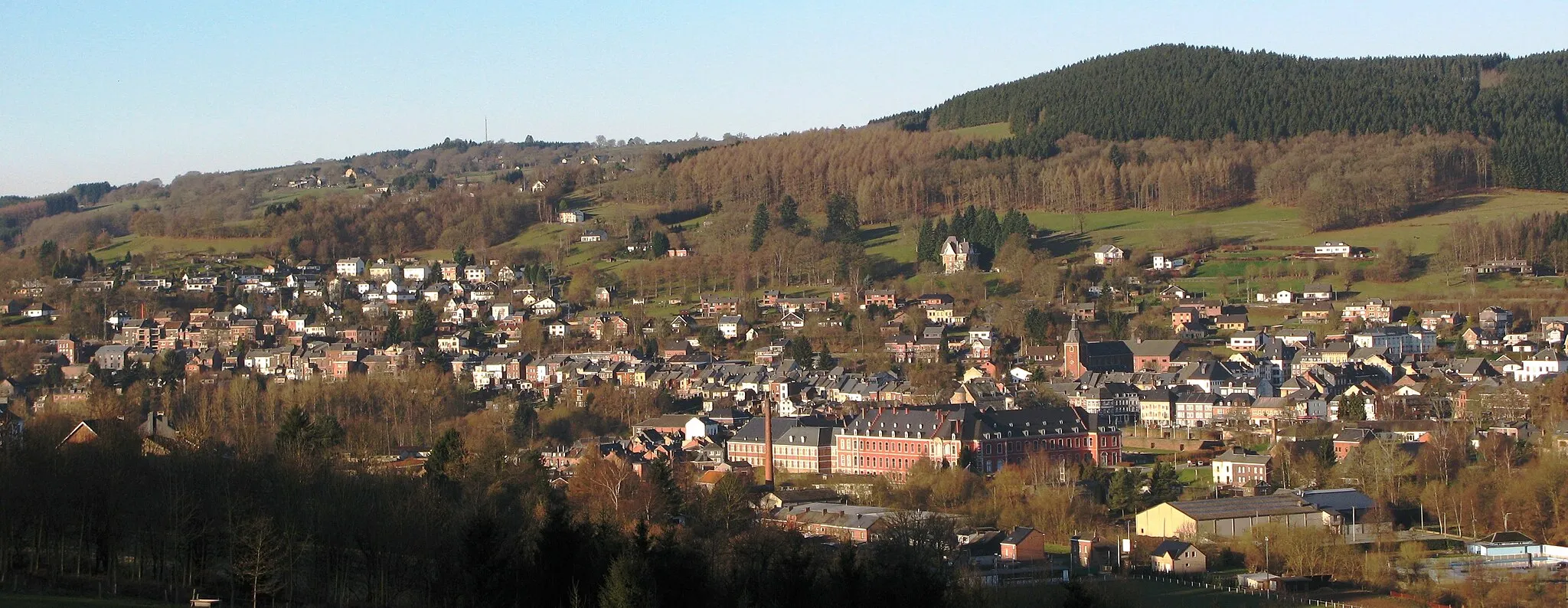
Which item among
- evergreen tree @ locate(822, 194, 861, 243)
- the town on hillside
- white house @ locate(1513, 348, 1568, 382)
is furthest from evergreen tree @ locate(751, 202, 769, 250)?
white house @ locate(1513, 348, 1568, 382)

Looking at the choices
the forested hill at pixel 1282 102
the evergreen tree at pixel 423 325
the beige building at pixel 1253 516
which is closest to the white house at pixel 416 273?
the evergreen tree at pixel 423 325

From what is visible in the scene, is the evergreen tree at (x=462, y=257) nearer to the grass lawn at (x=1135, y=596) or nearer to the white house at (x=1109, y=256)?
A: the white house at (x=1109, y=256)

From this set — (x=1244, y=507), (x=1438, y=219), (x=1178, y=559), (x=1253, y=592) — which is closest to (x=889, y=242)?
(x=1438, y=219)

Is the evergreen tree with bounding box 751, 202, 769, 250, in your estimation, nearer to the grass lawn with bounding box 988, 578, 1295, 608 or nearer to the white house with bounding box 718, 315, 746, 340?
the white house with bounding box 718, 315, 746, 340

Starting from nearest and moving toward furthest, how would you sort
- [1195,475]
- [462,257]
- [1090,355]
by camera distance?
1. [1195,475]
2. [1090,355]
3. [462,257]

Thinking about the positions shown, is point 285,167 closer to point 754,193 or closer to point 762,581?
point 754,193

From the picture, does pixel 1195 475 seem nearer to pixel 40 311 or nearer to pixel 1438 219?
pixel 1438 219
